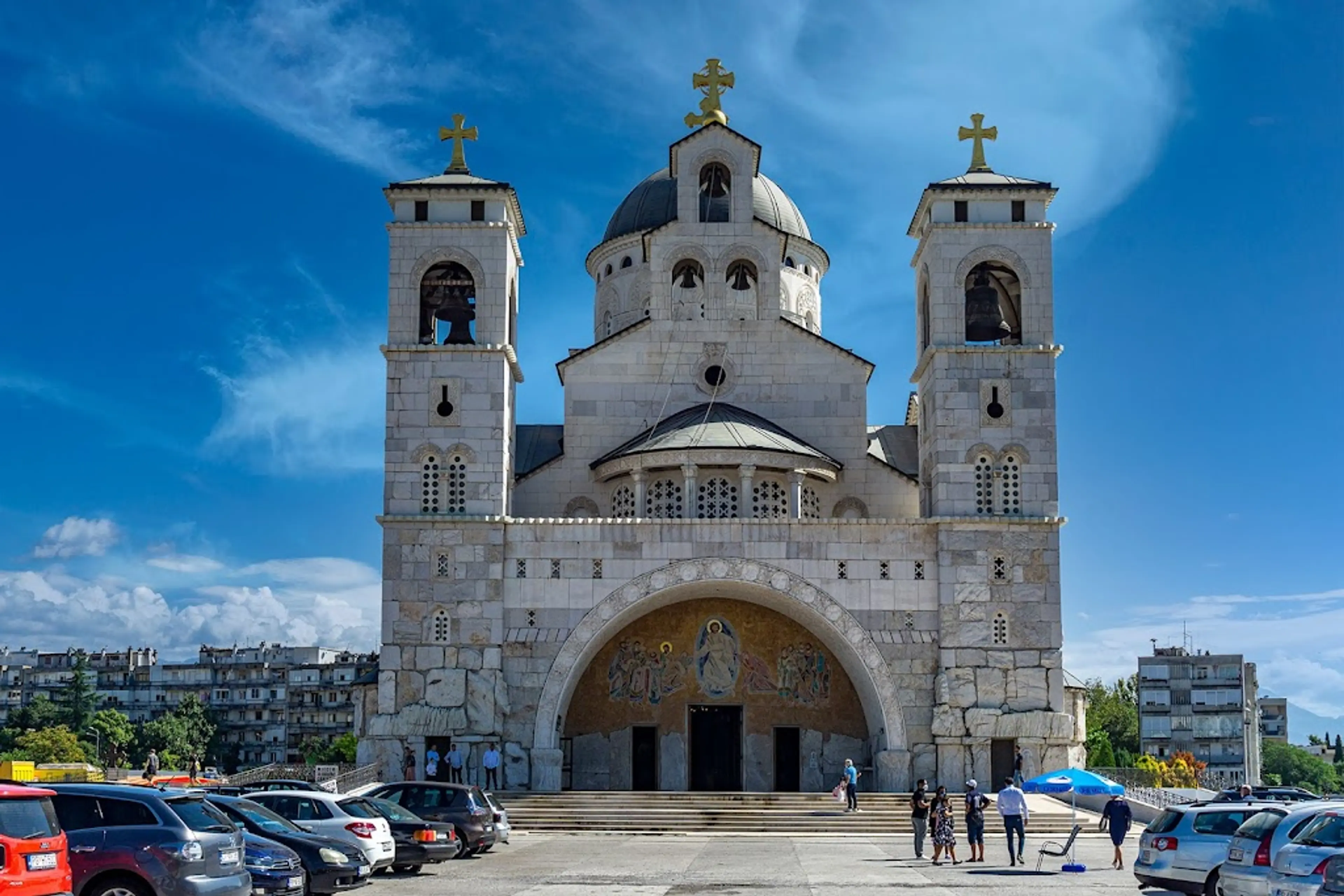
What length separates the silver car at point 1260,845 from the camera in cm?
1795

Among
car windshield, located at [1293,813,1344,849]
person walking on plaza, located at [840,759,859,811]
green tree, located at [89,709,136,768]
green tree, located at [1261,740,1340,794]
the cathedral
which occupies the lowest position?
green tree, located at [1261,740,1340,794]

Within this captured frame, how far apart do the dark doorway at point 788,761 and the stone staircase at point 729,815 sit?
388 cm

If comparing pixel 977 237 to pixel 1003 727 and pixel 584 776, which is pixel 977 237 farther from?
pixel 584 776

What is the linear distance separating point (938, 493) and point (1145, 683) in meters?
65.3

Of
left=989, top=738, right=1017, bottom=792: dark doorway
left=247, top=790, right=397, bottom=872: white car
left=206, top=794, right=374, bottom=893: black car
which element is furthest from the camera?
left=989, top=738, right=1017, bottom=792: dark doorway

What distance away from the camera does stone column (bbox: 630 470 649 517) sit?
4116cm

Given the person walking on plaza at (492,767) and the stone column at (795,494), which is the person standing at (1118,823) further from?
the person walking on plaza at (492,767)

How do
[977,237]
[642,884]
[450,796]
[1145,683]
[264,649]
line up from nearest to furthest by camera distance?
[642,884]
[450,796]
[977,237]
[1145,683]
[264,649]

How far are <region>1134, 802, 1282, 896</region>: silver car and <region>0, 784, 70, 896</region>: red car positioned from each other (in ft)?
44.9

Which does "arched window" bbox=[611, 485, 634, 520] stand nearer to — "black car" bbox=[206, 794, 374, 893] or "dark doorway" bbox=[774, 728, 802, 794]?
"dark doorway" bbox=[774, 728, 802, 794]

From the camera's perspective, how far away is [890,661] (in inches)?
1526

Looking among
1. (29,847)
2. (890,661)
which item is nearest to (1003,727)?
(890,661)

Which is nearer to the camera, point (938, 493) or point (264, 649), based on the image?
point (938, 493)

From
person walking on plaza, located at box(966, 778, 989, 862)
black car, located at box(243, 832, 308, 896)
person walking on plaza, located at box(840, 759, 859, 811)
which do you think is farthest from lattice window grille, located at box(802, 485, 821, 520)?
black car, located at box(243, 832, 308, 896)
